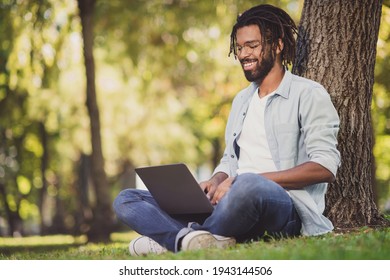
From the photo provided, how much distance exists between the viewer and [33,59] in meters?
13.1

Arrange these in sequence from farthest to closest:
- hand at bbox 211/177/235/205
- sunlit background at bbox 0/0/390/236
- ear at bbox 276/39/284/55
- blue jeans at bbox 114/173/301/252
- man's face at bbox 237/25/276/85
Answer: sunlit background at bbox 0/0/390/236 < ear at bbox 276/39/284/55 < man's face at bbox 237/25/276/85 < hand at bbox 211/177/235/205 < blue jeans at bbox 114/173/301/252

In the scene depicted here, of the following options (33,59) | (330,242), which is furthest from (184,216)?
(33,59)

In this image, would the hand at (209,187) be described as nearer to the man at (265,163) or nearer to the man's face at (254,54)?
the man at (265,163)

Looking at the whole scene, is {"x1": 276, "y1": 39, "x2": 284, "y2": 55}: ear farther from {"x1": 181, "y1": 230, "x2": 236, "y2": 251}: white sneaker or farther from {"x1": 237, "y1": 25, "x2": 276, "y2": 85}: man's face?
{"x1": 181, "y1": 230, "x2": 236, "y2": 251}: white sneaker

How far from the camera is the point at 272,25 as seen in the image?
214 inches

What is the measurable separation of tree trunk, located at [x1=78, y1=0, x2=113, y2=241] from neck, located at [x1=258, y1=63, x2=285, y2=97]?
29.1ft

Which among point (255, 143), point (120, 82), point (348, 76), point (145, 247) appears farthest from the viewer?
point (120, 82)

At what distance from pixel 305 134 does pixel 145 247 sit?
1.43 m

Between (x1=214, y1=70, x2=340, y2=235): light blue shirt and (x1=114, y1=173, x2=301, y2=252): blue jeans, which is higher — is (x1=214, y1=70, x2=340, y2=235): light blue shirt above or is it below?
above

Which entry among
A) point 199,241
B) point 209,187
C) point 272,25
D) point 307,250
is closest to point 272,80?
point 272,25

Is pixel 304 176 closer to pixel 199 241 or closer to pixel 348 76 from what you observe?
pixel 199 241

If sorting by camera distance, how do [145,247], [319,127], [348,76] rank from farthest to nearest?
1. [348,76]
2. [145,247]
3. [319,127]

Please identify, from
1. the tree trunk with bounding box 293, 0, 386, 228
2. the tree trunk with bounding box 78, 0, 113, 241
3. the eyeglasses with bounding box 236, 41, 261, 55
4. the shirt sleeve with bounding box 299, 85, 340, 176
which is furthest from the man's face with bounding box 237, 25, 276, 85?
the tree trunk with bounding box 78, 0, 113, 241

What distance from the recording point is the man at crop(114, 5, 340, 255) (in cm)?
476
